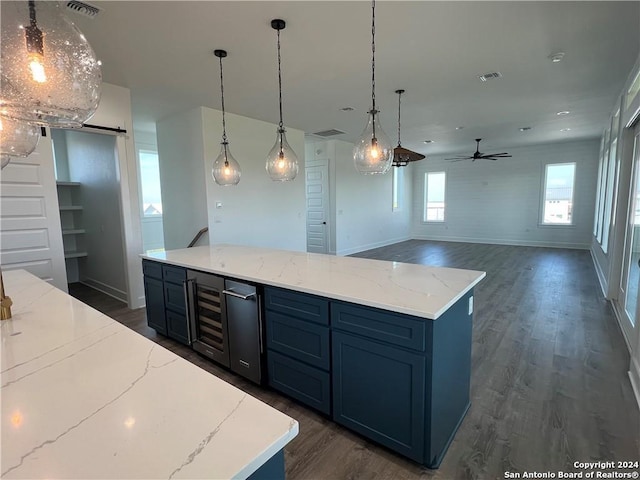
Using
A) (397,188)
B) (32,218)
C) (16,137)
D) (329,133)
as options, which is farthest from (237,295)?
(397,188)

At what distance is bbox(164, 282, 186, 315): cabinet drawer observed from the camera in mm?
2973

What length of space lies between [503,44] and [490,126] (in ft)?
12.5

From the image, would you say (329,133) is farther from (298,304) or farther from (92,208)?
(298,304)

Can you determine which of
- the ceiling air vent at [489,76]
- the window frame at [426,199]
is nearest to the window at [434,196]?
the window frame at [426,199]

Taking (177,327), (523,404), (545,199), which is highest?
(545,199)

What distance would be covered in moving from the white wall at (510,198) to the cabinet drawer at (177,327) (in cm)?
949

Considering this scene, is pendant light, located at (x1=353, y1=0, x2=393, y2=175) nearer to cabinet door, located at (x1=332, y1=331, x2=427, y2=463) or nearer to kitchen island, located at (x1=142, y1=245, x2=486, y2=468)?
kitchen island, located at (x1=142, y1=245, x2=486, y2=468)

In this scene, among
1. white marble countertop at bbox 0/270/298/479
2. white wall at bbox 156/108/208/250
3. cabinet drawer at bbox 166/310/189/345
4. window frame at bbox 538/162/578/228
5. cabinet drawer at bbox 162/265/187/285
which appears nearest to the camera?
white marble countertop at bbox 0/270/298/479

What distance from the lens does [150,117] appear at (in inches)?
213

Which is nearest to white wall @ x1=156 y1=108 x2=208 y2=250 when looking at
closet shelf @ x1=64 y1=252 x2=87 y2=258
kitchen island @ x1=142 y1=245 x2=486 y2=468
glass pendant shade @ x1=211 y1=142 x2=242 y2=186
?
closet shelf @ x1=64 y1=252 x2=87 y2=258

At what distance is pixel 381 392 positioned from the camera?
1.74 metres

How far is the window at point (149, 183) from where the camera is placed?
682cm

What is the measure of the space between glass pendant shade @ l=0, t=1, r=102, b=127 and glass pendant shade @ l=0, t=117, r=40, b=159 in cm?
99

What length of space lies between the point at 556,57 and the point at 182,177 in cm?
510
